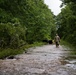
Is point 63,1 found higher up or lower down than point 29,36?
higher up

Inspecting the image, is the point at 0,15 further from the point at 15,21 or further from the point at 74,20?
the point at 74,20

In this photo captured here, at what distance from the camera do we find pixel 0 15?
2669 centimetres

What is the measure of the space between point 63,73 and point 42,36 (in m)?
41.4

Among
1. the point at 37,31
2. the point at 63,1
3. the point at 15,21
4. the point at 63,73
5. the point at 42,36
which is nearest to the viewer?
the point at 63,73

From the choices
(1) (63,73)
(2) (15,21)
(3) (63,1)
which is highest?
(3) (63,1)

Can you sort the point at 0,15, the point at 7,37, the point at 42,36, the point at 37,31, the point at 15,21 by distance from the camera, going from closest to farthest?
the point at 7,37
the point at 0,15
the point at 15,21
the point at 37,31
the point at 42,36

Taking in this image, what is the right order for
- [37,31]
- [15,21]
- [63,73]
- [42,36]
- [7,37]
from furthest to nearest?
[42,36] < [37,31] < [15,21] < [7,37] < [63,73]

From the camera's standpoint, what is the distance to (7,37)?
2234 cm

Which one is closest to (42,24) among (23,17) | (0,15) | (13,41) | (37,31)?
(37,31)

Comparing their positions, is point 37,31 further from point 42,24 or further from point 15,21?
point 15,21

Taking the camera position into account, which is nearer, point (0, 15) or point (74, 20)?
point (0, 15)

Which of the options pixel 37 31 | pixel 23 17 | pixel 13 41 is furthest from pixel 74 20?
pixel 13 41

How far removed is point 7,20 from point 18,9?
1.64m

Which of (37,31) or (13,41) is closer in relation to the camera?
(13,41)
